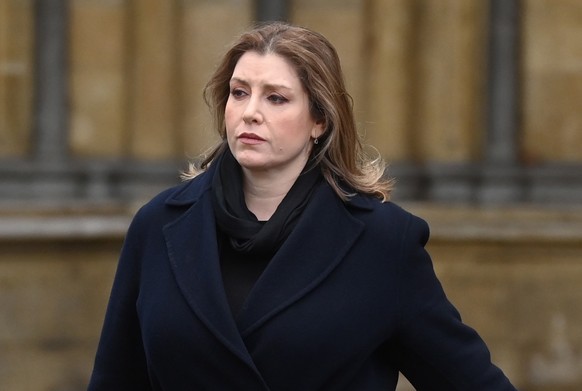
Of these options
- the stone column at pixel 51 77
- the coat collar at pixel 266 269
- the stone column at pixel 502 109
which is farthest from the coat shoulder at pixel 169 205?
the stone column at pixel 502 109

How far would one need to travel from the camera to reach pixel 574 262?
9133mm

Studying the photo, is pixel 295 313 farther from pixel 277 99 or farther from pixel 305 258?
pixel 277 99

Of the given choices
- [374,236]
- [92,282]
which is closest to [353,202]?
[374,236]

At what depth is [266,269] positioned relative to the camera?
349 centimetres

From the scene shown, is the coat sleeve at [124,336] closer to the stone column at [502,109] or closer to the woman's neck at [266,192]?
the woman's neck at [266,192]

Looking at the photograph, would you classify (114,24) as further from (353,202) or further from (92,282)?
(353,202)

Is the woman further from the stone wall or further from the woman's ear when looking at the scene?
the stone wall

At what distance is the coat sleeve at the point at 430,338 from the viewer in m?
3.59

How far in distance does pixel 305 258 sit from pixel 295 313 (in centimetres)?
13

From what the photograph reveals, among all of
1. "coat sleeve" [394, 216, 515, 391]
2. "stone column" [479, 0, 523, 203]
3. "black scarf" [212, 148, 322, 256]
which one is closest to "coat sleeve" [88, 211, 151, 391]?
"black scarf" [212, 148, 322, 256]

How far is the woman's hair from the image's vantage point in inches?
138

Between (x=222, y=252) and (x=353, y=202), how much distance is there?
0.30m

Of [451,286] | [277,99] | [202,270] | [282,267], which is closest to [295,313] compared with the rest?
[282,267]

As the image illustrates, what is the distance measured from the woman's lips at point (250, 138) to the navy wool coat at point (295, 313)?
7.3 inches
